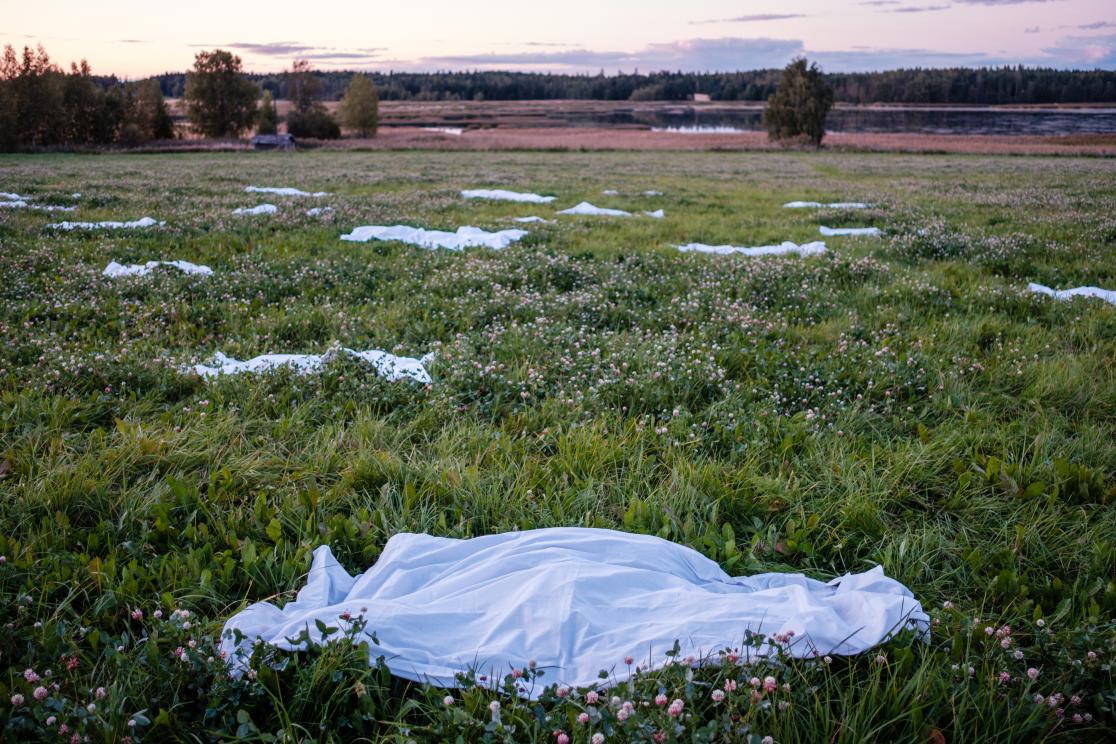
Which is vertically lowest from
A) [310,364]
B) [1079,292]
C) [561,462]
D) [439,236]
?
[561,462]

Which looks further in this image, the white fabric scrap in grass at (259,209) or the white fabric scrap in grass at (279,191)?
the white fabric scrap in grass at (279,191)

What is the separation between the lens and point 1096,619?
3.29 metres

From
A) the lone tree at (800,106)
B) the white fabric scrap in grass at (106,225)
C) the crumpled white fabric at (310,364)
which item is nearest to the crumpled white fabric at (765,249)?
the crumpled white fabric at (310,364)

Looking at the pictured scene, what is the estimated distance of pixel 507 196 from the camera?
22.8 metres

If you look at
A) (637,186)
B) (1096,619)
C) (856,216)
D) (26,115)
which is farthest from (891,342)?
(26,115)

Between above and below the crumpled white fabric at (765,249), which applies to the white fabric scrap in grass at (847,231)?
above

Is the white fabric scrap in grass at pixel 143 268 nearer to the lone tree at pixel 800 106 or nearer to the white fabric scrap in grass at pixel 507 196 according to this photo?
the white fabric scrap in grass at pixel 507 196

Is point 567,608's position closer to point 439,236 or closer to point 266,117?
point 439,236

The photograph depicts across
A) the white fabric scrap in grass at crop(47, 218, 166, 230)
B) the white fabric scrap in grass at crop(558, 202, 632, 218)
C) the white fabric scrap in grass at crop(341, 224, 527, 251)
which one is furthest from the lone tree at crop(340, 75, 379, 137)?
the white fabric scrap in grass at crop(341, 224, 527, 251)

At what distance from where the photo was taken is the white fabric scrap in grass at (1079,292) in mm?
10164

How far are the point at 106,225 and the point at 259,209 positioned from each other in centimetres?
388

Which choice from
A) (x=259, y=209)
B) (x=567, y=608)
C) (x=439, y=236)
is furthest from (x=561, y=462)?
(x=259, y=209)

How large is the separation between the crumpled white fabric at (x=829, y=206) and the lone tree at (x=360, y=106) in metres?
83.4

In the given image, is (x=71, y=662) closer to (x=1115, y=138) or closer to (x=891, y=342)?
(x=891, y=342)
